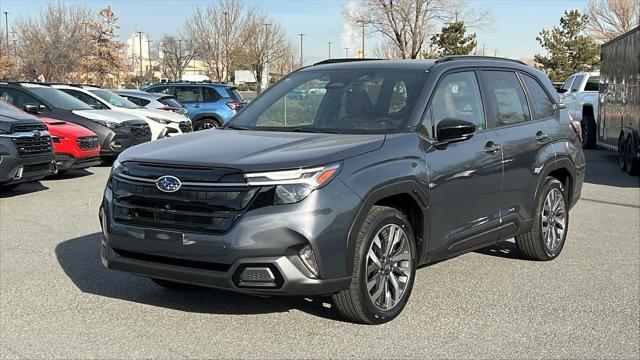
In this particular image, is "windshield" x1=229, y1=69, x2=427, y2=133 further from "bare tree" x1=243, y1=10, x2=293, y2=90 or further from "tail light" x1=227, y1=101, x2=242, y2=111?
"bare tree" x1=243, y1=10, x2=293, y2=90

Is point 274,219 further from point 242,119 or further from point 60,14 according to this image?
point 60,14

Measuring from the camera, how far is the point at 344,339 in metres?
4.39

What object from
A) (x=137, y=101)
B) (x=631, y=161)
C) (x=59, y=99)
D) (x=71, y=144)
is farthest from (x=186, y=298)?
(x=137, y=101)

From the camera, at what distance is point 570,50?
51656mm

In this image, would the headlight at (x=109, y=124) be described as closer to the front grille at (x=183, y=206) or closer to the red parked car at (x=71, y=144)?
the red parked car at (x=71, y=144)

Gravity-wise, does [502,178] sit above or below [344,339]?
above

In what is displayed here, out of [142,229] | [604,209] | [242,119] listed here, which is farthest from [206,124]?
[142,229]

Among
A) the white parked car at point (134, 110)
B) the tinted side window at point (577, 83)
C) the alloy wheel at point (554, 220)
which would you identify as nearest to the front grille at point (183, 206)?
the alloy wheel at point (554, 220)

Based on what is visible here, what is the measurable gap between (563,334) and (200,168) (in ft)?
8.43

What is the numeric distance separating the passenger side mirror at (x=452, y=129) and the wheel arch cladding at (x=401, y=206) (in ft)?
1.60

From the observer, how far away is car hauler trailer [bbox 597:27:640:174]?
1265 centimetres

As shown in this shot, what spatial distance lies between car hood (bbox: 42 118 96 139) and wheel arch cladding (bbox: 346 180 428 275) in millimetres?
8679

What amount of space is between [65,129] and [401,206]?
8844 millimetres

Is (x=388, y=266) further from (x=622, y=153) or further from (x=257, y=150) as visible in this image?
(x=622, y=153)
